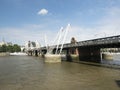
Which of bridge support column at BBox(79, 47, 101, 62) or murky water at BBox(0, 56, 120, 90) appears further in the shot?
bridge support column at BBox(79, 47, 101, 62)

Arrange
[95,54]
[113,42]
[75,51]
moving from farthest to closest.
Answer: [75,51]
[95,54]
[113,42]

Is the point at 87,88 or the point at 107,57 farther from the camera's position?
the point at 107,57

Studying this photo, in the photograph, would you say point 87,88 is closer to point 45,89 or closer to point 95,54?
point 45,89

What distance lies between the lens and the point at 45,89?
28719 mm

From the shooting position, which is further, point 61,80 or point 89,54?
point 89,54

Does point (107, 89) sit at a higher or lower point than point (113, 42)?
lower

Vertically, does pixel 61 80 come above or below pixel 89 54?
below

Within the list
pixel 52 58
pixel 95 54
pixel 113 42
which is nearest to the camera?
pixel 113 42

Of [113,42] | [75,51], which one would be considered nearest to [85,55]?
[75,51]

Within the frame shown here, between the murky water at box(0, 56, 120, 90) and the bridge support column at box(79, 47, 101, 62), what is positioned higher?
the bridge support column at box(79, 47, 101, 62)

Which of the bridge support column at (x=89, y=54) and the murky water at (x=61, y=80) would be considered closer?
the murky water at (x=61, y=80)

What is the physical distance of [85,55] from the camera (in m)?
109

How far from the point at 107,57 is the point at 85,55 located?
13.8m

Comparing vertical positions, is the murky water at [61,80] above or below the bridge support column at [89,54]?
below
